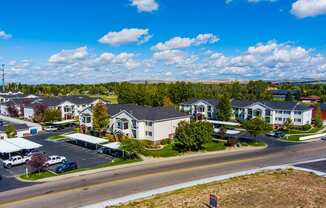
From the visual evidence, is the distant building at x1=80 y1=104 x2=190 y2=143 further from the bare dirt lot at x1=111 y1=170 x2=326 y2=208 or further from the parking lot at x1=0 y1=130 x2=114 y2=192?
the bare dirt lot at x1=111 y1=170 x2=326 y2=208

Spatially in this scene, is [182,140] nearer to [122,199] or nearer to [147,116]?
[147,116]

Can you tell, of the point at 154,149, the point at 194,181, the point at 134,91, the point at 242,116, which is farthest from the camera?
the point at 134,91

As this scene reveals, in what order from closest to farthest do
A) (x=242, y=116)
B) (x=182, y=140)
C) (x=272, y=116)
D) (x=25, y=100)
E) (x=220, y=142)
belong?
(x=182, y=140), (x=220, y=142), (x=272, y=116), (x=242, y=116), (x=25, y=100)

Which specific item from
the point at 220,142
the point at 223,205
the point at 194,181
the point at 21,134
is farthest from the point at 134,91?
the point at 223,205

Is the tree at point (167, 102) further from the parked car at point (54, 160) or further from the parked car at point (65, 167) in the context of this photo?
the parked car at point (65, 167)

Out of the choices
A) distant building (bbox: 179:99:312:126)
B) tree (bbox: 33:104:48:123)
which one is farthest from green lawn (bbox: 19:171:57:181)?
distant building (bbox: 179:99:312:126)
